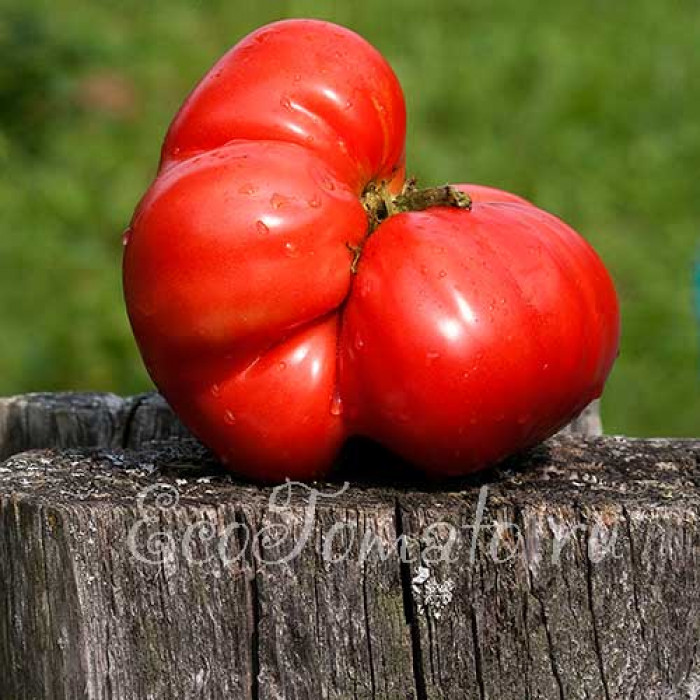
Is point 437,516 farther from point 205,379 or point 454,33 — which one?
point 454,33

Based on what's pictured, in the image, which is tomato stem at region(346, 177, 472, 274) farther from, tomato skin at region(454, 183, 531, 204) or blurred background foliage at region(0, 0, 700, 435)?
blurred background foliage at region(0, 0, 700, 435)

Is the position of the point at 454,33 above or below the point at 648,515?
above

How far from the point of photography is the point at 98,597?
2.26 m

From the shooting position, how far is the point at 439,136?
22.4 feet

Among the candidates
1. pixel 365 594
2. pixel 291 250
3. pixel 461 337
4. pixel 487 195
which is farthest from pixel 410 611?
pixel 487 195

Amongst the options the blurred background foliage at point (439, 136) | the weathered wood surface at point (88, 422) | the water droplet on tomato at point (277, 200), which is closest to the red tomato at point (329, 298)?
the water droplet on tomato at point (277, 200)

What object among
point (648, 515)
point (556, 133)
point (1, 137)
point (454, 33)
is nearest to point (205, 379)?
point (648, 515)

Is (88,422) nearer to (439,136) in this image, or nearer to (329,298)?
(329,298)

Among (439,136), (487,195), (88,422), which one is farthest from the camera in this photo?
(439,136)

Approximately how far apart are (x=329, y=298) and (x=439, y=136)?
467 cm

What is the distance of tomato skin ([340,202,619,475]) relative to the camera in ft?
7.25

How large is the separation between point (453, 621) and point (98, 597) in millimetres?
514

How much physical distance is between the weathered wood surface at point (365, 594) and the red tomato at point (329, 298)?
0.12m

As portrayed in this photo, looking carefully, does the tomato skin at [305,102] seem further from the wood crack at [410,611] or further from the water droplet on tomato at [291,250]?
the wood crack at [410,611]
